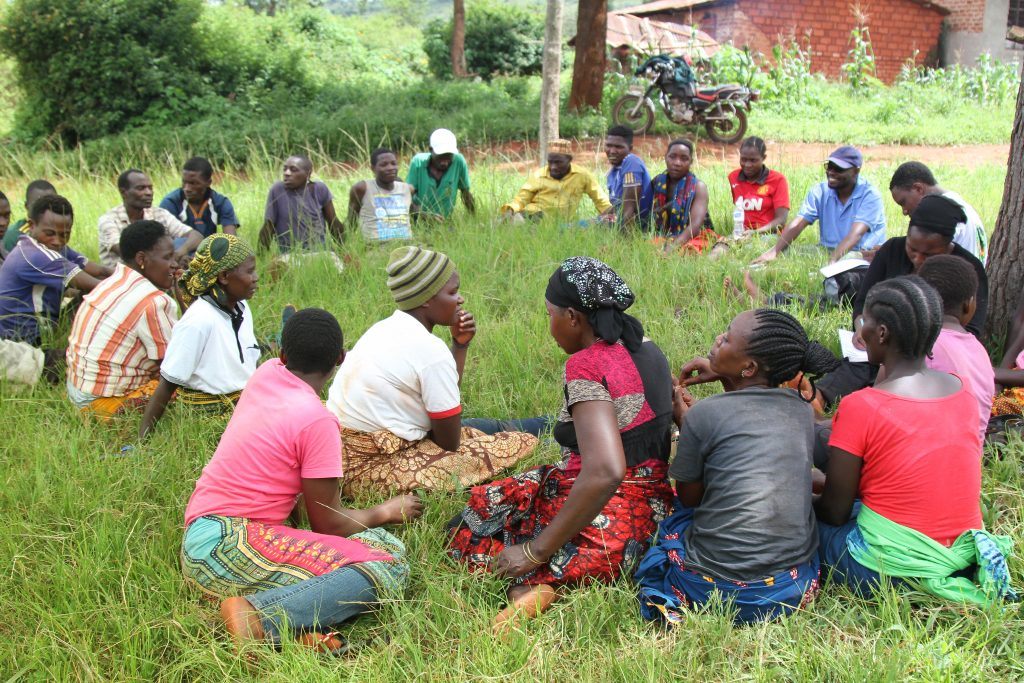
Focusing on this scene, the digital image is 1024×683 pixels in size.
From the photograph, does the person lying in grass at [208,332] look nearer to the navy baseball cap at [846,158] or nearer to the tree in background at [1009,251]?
the tree in background at [1009,251]

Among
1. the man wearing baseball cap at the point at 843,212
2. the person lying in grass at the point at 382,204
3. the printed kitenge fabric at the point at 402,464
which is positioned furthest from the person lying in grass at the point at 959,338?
the person lying in grass at the point at 382,204

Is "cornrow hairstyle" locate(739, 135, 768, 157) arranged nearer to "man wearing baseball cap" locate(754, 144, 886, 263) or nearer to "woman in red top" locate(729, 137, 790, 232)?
"woman in red top" locate(729, 137, 790, 232)

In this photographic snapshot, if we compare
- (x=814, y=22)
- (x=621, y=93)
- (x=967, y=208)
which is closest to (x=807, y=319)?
(x=967, y=208)

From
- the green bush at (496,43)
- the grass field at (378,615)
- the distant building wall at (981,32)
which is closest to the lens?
the grass field at (378,615)

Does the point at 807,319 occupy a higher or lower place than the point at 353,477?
higher

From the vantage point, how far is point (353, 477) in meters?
3.66

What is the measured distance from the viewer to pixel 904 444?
270cm

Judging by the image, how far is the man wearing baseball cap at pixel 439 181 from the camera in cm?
776

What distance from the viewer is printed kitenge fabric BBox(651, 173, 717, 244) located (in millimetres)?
→ 7277

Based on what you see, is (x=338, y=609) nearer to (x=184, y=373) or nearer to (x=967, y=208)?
(x=184, y=373)

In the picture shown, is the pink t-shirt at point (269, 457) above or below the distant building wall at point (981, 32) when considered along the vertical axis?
below

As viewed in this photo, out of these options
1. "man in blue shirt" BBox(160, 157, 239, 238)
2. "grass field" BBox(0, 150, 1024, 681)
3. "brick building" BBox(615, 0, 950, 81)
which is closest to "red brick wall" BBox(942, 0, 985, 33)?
"brick building" BBox(615, 0, 950, 81)

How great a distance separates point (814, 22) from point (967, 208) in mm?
17698

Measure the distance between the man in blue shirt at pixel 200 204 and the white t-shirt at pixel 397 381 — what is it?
363 cm
